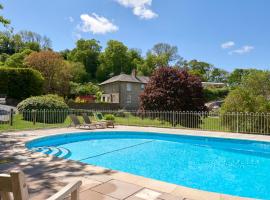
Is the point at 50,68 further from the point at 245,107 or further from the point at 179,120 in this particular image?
the point at 245,107

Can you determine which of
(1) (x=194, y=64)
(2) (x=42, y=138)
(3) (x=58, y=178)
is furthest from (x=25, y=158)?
(1) (x=194, y=64)

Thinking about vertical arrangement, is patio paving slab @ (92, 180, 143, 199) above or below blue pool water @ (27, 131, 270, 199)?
above

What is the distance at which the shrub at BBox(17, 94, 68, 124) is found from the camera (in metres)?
17.6

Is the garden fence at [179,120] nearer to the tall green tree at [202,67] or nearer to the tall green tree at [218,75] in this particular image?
the tall green tree at [202,67]

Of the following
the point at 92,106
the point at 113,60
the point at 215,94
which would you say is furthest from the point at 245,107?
the point at 113,60

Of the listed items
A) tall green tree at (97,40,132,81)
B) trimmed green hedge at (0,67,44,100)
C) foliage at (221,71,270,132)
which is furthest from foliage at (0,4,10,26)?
tall green tree at (97,40,132,81)

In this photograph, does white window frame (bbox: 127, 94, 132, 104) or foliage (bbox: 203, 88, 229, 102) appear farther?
foliage (bbox: 203, 88, 229, 102)

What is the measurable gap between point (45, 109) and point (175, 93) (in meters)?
9.96

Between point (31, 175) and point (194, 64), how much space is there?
74.6 meters

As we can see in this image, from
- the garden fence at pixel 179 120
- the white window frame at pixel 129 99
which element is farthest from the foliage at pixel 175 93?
the white window frame at pixel 129 99

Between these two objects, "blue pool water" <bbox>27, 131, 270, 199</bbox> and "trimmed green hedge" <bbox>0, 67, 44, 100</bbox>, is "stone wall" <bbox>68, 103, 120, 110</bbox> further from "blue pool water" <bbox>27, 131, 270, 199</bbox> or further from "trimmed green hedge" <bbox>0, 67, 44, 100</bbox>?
"blue pool water" <bbox>27, 131, 270, 199</bbox>

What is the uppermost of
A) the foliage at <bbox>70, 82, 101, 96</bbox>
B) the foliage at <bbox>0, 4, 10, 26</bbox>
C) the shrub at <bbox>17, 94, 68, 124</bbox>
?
the foliage at <bbox>0, 4, 10, 26</bbox>

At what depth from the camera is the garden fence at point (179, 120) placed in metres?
13.9

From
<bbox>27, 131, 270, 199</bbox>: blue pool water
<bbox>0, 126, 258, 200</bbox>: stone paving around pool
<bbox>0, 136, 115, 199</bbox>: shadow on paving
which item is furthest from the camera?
<bbox>27, 131, 270, 199</bbox>: blue pool water
